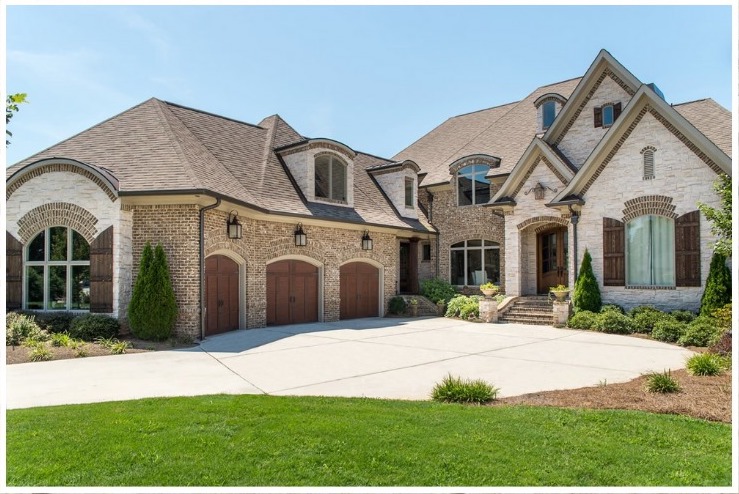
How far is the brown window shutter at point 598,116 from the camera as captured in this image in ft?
63.3

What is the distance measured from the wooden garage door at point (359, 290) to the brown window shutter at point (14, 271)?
31.1ft

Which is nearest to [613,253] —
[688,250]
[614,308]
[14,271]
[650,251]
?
[650,251]

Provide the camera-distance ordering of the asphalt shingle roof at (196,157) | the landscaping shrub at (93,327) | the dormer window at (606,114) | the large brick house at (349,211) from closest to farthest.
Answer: the landscaping shrub at (93,327)
the large brick house at (349,211)
the asphalt shingle roof at (196,157)
the dormer window at (606,114)

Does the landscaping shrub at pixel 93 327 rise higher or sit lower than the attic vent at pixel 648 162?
lower

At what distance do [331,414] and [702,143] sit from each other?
1432 cm

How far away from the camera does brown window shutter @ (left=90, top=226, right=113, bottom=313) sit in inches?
531

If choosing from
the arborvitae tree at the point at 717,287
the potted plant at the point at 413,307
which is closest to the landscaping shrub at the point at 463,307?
the potted plant at the point at 413,307

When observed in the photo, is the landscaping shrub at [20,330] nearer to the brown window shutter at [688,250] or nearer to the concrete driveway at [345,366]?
the concrete driveway at [345,366]

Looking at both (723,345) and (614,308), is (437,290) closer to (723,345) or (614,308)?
(614,308)

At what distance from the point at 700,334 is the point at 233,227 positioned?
11890 mm

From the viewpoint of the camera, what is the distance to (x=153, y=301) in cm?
1285

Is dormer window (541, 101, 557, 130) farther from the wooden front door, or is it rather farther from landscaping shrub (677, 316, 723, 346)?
the wooden front door

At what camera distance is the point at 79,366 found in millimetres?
10109

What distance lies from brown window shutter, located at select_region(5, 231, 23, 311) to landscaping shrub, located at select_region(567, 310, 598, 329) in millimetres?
15328
